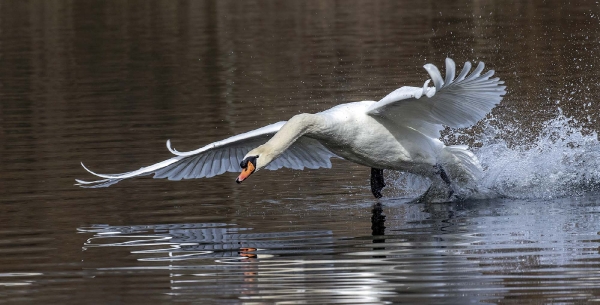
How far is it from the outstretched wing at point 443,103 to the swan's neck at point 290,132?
2.16ft

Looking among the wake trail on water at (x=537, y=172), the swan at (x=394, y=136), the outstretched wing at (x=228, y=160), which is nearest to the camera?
the swan at (x=394, y=136)

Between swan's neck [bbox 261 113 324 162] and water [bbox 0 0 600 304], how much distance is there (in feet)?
2.67

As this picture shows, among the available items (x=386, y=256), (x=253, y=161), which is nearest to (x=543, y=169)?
(x=386, y=256)

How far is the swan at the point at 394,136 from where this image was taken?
10.3m

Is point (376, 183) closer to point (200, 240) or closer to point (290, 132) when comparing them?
point (290, 132)

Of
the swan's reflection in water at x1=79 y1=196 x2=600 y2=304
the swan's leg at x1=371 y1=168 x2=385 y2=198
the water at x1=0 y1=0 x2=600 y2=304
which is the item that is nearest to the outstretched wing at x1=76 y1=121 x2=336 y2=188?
the water at x1=0 y1=0 x2=600 y2=304

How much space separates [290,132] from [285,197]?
7.40 ft

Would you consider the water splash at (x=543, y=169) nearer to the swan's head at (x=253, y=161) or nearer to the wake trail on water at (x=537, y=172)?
the wake trail on water at (x=537, y=172)

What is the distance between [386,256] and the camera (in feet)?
30.7

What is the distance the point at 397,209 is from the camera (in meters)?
11.8

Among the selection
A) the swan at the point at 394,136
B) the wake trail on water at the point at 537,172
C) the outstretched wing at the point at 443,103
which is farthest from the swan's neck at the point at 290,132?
the wake trail on water at the point at 537,172

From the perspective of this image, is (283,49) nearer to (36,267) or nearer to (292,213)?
(292,213)

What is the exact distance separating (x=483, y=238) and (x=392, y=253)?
0.93 meters

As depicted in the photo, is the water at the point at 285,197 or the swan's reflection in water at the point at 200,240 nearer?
the water at the point at 285,197
